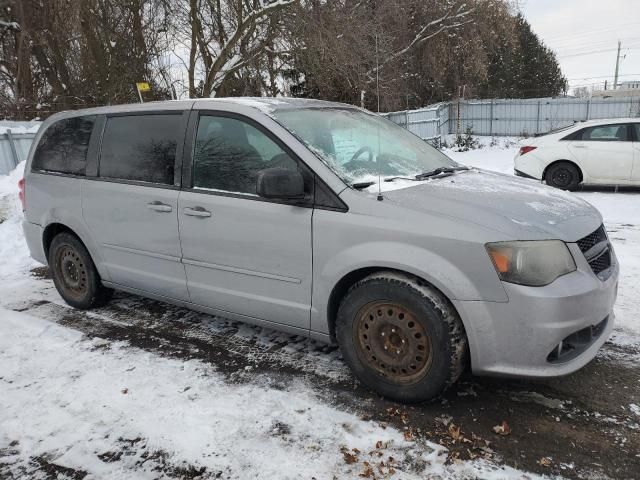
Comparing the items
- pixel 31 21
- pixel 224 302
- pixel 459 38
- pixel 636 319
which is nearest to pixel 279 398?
pixel 224 302

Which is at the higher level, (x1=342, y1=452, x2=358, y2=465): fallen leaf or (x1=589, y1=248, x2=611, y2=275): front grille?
(x1=589, y1=248, x2=611, y2=275): front grille

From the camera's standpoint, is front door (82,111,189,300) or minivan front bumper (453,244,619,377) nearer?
minivan front bumper (453,244,619,377)

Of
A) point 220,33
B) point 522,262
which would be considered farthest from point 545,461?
point 220,33

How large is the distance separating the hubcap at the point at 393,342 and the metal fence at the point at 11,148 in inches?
420

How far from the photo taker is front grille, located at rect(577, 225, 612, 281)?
283 centimetres

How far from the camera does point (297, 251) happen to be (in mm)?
3164

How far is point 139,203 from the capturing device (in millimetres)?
3914

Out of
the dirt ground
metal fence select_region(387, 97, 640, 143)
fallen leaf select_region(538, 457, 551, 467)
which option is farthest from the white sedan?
metal fence select_region(387, 97, 640, 143)

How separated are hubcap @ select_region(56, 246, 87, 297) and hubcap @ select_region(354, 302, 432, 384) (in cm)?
283

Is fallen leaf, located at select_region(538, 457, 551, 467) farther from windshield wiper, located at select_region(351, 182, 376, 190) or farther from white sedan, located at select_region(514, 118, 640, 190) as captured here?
white sedan, located at select_region(514, 118, 640, 190)

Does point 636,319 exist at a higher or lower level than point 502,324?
lower

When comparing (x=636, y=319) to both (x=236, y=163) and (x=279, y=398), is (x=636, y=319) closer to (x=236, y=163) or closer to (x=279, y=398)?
(x=279, y=398)

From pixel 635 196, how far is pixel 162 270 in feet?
27.8

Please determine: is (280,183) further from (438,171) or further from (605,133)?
(605,133)
